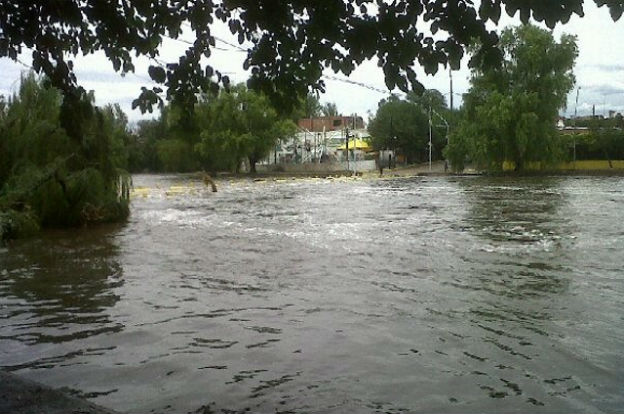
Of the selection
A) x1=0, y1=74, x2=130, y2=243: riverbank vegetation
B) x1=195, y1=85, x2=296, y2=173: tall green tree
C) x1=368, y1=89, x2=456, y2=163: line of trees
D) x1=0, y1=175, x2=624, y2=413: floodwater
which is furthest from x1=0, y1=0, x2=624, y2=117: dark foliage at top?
x1=368, y1=89, x2=456, y2=163: line of trees

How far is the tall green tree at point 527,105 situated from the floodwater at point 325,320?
38611 millimetres

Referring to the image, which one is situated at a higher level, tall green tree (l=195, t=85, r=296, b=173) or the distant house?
the distant house

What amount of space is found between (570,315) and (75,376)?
6239 mm

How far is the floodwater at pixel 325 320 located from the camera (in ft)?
19.8

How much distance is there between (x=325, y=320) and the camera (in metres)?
8.72

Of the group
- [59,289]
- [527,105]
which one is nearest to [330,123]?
[527,105]

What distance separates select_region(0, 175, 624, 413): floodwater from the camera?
604 centimetres

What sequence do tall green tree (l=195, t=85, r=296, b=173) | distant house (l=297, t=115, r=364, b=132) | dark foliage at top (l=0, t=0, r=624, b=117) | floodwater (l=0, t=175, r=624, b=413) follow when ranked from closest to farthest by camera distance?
dark foliage at top (l=0, t=0, r=624, b=117) < floodwater (l=0, t=175, r=624, b=413) < tall green tree (l=195, t=85, r=296, b=173) < distant house (l=297, t=115, r=364, b=132)

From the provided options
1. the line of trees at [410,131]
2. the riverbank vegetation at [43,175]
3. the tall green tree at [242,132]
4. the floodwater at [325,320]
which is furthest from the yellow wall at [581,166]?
the riverbank vegetation at [43,175]

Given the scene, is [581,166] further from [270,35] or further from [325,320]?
[270,35]

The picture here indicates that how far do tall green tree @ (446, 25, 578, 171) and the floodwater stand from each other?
1520 inches

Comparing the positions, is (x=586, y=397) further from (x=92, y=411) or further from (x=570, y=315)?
(x=92, y=411)

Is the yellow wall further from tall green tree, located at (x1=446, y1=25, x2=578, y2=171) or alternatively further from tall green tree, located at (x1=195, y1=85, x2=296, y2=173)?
tall green tree, located at (x1=195, y1=85, x2=296, y2=173)

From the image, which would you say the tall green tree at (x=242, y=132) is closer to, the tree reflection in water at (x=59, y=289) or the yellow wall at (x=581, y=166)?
the yellow wall at (x=581, y=166)
